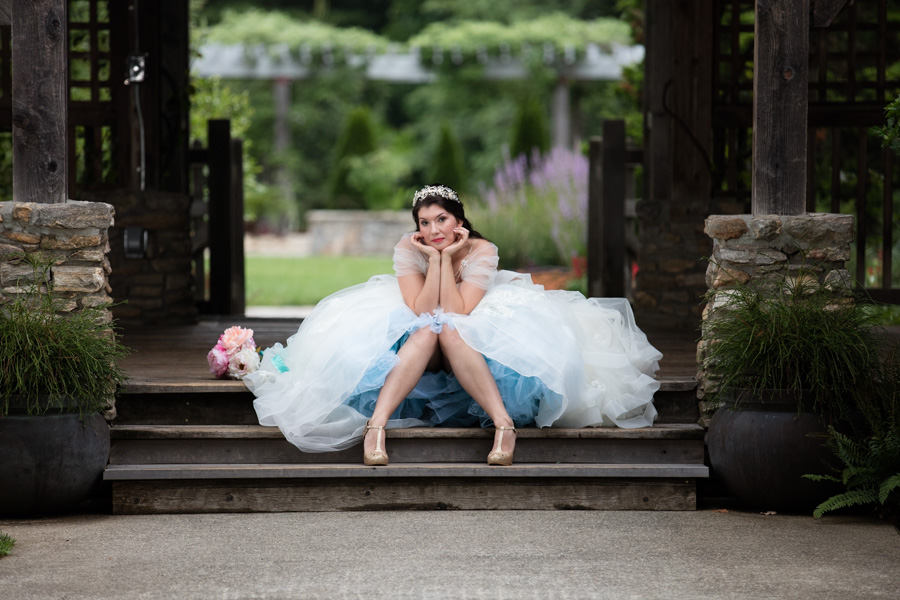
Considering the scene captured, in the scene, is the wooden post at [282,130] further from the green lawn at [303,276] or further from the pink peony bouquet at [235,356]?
the pink peony bouquet at [235,356]

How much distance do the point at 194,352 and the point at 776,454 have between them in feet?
10.3

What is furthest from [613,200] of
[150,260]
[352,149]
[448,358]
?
[352,149]

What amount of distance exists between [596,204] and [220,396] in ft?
14.6

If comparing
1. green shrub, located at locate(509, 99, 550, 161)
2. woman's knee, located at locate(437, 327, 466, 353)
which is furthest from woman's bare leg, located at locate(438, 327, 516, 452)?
green shrub, located at locate(509, 99, 550, 161)

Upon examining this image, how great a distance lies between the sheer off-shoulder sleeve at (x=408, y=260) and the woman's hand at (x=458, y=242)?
0.17 meters

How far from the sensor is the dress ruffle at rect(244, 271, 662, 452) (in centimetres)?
Result: 426

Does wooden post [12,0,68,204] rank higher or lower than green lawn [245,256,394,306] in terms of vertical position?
higher

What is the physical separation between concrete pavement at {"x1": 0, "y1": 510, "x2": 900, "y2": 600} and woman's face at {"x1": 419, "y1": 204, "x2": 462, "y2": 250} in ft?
3.80

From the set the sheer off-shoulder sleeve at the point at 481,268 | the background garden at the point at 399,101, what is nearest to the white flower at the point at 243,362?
the sheer off-shoulder sleeve at the point at 481,268

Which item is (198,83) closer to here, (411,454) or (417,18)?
(411,454)

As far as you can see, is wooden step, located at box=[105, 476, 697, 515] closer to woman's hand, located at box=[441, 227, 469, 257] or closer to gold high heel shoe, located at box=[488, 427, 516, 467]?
gold high heel shoe, located at box=[488, 427, 516, 467]

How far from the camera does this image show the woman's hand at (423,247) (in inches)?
179

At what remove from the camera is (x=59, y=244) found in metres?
4.38

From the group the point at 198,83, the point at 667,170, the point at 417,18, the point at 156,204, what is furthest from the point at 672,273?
the point at 417,18
